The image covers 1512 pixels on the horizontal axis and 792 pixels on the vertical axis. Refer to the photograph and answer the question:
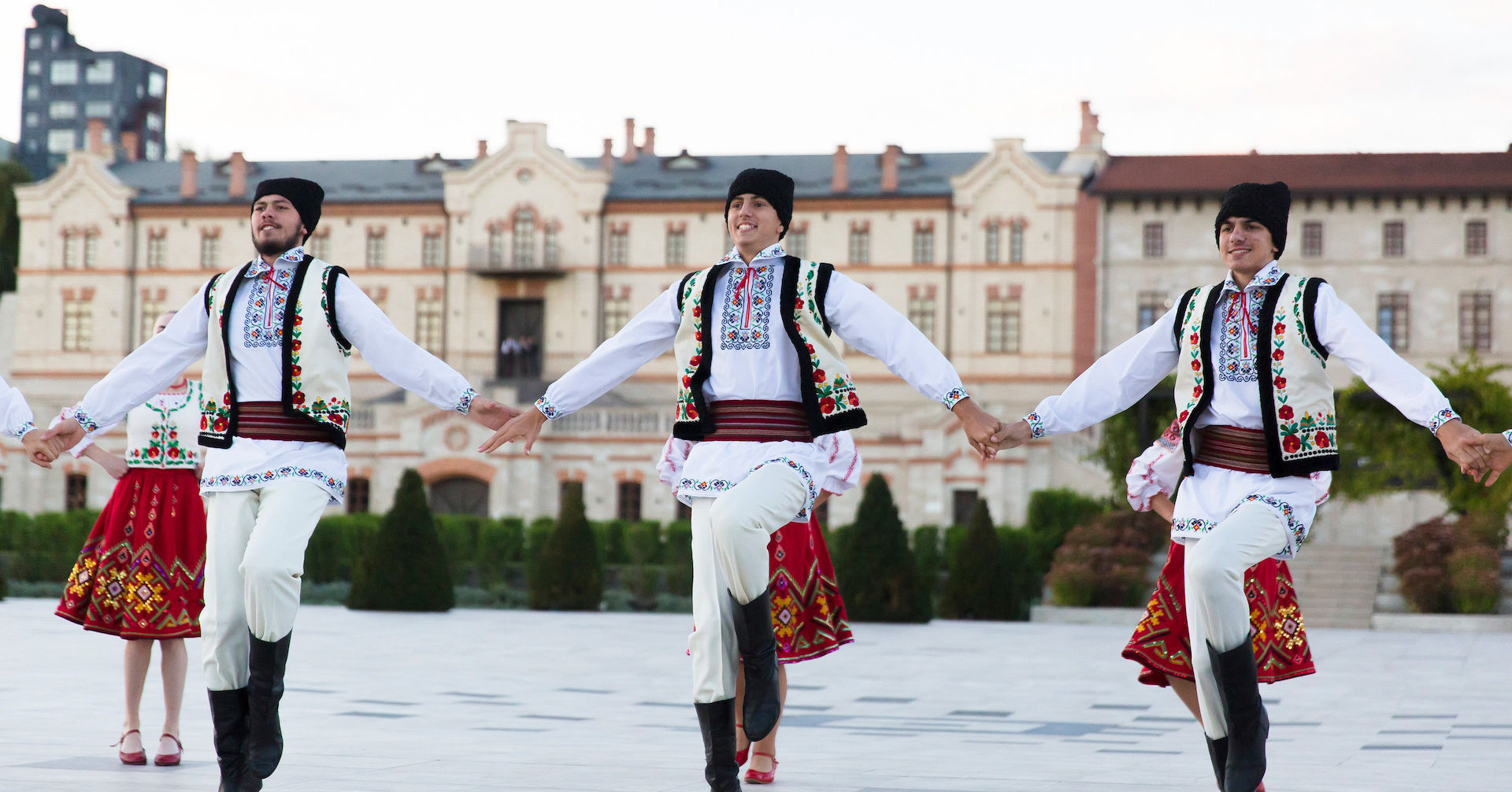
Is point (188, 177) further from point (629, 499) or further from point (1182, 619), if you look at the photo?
point (1182, 619)

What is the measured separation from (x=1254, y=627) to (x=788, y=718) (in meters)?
4.99

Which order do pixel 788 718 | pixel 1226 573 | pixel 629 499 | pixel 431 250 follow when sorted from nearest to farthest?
1. pixel 1226 573
2. pixel 788 718
3. pixel 629 499
4. pixel 431 250

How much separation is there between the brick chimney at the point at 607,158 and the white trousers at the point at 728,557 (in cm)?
5081

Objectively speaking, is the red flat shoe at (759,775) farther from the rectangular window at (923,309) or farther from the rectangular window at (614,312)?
the rectangular window at (614,312)

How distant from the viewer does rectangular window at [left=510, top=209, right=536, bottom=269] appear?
53594mm

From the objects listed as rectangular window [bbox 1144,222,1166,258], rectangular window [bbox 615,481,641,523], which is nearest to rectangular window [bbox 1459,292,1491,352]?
rectangular window [bbox 1144,222,1166,258]

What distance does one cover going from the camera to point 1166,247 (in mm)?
49688

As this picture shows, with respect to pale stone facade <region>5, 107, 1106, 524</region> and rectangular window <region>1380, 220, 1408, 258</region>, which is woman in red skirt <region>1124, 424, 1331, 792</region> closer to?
pale stone facade <region>5, 107, 1106, 524</region>

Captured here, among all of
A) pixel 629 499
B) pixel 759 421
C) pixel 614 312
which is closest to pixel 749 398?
pixel 759 421

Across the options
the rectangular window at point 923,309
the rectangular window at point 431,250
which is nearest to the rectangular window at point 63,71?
the rectangular window at point 431,250

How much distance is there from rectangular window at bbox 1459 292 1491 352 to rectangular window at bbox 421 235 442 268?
31757mm

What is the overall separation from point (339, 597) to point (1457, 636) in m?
18.4

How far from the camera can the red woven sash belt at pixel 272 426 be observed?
6.21m

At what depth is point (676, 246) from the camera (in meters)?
53.2
